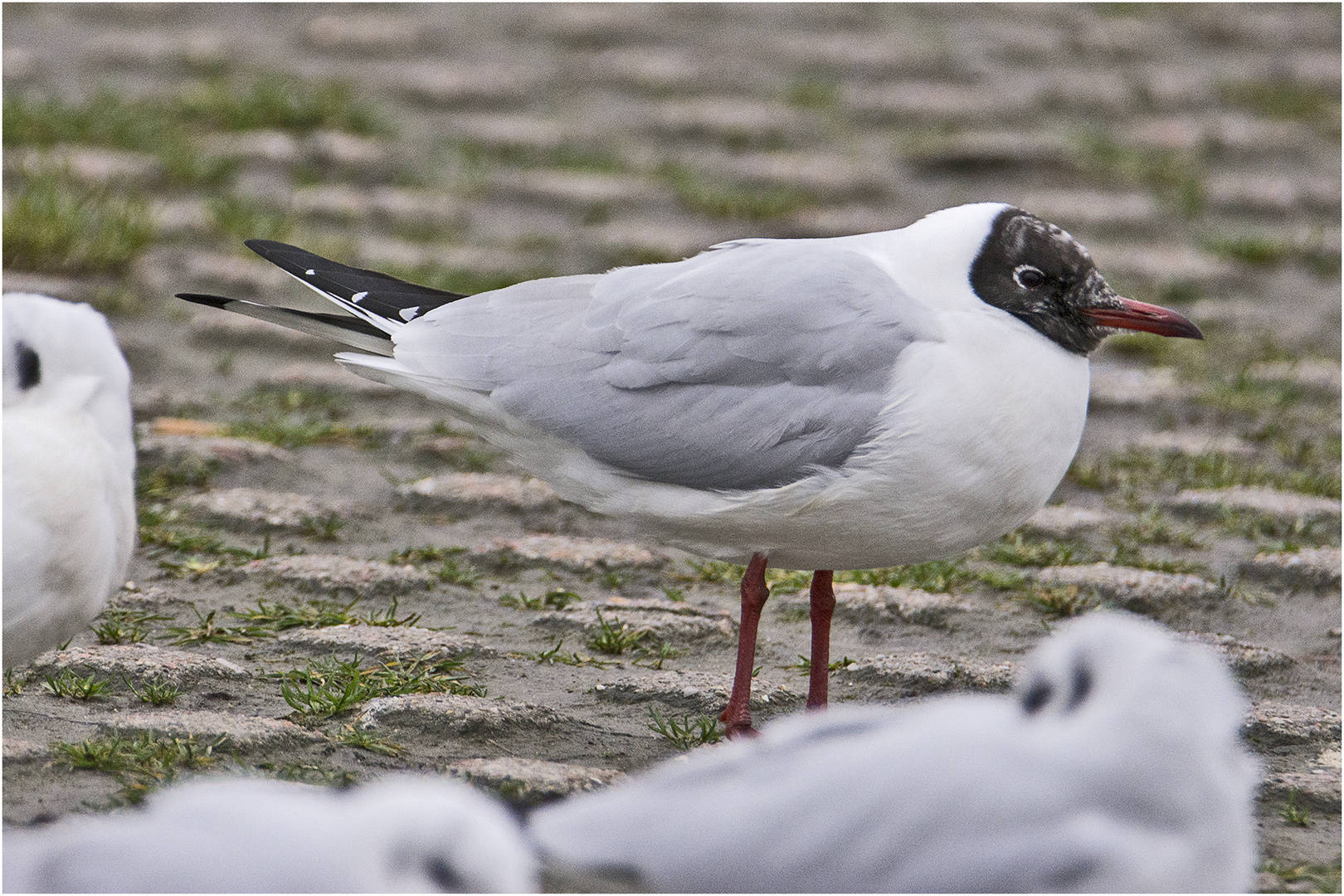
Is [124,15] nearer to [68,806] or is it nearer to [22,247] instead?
[22,247]

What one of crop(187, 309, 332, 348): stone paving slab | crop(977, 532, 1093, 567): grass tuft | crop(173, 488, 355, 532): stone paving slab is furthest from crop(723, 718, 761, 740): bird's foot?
crop(187, 309, 332, 348): stone paving slab

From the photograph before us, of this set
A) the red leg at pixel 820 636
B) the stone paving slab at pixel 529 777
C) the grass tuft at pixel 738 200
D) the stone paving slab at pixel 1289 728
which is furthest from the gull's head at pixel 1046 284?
the grass tuft at pixel 738 200

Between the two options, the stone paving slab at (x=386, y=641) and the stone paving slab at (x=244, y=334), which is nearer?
the stone paving slab at (x=386, y=641)

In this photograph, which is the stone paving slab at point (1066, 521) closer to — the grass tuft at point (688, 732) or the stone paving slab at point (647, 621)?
the stone paving slab at point (647, 621)

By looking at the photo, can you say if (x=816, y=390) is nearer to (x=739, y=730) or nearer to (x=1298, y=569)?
(x=739, y=730)

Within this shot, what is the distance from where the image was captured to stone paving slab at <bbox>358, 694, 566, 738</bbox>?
2.77 meters

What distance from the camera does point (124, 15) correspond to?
7945mm

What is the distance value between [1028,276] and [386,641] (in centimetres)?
147

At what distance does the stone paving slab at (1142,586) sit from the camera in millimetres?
3645

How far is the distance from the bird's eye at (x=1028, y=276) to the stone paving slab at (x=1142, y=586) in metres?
1.04

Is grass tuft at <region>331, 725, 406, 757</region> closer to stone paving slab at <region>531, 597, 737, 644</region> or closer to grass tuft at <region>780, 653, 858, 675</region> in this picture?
stone paving slab at <region>531, 597, 737, 644</region>

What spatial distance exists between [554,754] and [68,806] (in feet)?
2.67

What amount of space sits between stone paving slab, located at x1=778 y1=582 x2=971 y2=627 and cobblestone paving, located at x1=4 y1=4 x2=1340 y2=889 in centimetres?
1

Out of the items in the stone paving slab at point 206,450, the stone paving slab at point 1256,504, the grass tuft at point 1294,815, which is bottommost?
the grass tuft at point 1294,815
